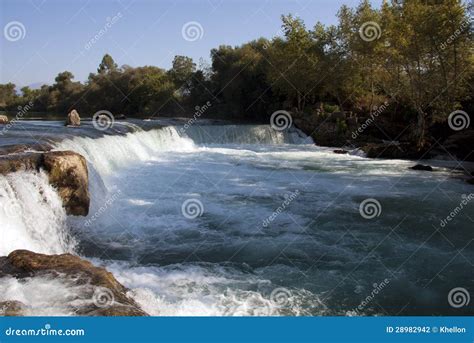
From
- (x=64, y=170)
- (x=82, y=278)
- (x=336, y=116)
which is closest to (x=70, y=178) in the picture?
(x=64, y=170)

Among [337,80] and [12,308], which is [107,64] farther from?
[12,308]


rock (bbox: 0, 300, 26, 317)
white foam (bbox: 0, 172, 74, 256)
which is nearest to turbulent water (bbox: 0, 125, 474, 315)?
white foam (bbox: 0, 172, 74, 256)

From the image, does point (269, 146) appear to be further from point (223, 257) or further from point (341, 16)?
point (223, 257)

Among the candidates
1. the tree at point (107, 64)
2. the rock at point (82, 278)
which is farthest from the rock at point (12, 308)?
the tree at point (107, 64)

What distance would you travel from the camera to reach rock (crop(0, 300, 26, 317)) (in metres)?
4.30

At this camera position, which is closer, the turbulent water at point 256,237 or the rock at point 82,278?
the rock at point 82,278

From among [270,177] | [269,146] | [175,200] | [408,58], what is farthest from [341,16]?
[175,200]

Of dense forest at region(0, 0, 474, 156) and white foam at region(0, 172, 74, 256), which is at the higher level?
dense forest at region(0, 0, 474, 156)

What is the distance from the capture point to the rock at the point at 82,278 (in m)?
4.62

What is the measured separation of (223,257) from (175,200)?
4330 mm

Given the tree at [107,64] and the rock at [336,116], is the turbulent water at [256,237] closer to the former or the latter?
the rock at [336,116]

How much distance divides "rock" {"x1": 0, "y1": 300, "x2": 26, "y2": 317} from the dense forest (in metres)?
20.5

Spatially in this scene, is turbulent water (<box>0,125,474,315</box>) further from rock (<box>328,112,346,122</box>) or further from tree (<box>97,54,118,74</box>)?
tree (<box>97,54,118,74</box>)

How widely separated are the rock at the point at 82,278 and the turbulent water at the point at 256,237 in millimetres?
218
